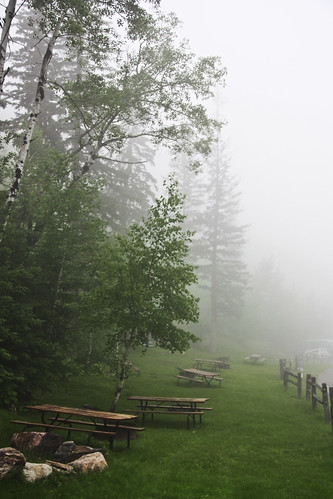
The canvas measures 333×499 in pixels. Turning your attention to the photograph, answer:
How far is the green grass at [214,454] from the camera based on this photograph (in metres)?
5.99

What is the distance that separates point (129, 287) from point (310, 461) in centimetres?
728

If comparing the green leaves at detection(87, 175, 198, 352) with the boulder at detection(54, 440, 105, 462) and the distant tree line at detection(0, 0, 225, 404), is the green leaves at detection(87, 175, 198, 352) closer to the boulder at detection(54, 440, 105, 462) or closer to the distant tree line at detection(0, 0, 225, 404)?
the distant tree line at detection(0, 0, 225, 404)

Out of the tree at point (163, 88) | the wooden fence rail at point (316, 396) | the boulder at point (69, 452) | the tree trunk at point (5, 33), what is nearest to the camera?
the boulder at point (69, 452)

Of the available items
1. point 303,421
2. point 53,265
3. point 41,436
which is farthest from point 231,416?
point 53,265

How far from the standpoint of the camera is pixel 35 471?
19.4ft

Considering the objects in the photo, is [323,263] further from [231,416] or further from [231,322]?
[231,416]

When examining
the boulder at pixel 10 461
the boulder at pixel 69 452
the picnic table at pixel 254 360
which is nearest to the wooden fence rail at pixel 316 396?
the boulder at pixel 69 452

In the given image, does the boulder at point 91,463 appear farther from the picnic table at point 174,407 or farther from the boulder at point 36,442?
the picnic table at point 174,407

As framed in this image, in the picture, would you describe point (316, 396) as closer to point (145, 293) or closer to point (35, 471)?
point (145, 293)

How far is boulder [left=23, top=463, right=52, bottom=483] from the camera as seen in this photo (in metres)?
5.77

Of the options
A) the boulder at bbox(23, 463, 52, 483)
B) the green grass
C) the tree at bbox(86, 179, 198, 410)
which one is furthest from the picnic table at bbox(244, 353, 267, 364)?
the boulder at bbox(23, 463, 52, 483)

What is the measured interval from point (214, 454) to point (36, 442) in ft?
14.1

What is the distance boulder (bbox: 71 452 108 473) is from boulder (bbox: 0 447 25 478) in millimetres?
1142

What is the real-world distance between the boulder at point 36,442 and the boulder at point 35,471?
1264 millimetres
